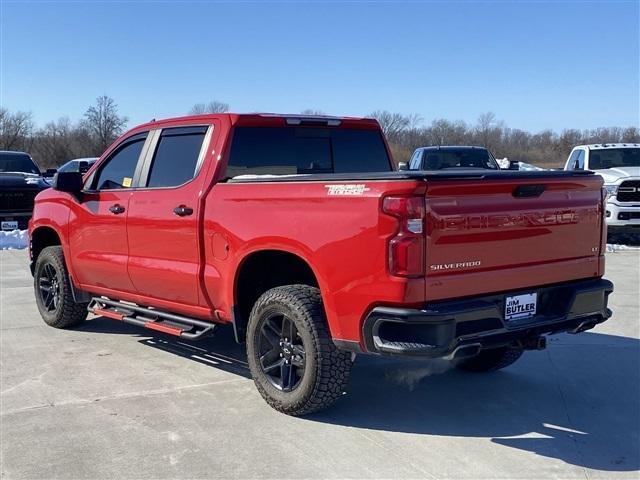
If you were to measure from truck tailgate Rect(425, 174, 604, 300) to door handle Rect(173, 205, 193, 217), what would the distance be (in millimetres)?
2119

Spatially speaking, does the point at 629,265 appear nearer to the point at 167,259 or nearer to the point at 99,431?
the point at 167,259

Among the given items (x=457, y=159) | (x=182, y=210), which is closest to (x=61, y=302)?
(x=182, y=210)

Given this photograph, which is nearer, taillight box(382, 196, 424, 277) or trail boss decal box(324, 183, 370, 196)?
taillight box(382, 196, 424, 277)

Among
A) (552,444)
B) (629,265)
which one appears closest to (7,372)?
(552,444)

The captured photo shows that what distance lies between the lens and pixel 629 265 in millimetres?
11352

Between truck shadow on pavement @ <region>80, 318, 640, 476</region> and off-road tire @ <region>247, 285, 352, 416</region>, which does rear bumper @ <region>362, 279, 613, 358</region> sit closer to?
off-road tire @ <region>247, 285, 352, 416</region>

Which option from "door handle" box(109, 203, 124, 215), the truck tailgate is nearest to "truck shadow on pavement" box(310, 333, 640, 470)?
the truck tailgate

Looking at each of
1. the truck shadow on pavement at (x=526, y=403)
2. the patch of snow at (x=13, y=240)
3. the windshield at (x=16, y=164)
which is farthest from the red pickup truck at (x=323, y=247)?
the windshield at (x=16, y=164)

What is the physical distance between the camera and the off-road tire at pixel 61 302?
270 inches

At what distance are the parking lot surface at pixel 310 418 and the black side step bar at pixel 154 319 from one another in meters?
0.36

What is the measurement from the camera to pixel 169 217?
5.34 m

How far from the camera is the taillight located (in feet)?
12.2

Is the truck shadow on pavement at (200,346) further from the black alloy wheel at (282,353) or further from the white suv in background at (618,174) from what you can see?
the white suv in background at (618,174)

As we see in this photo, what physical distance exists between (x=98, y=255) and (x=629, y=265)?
8834 mm
